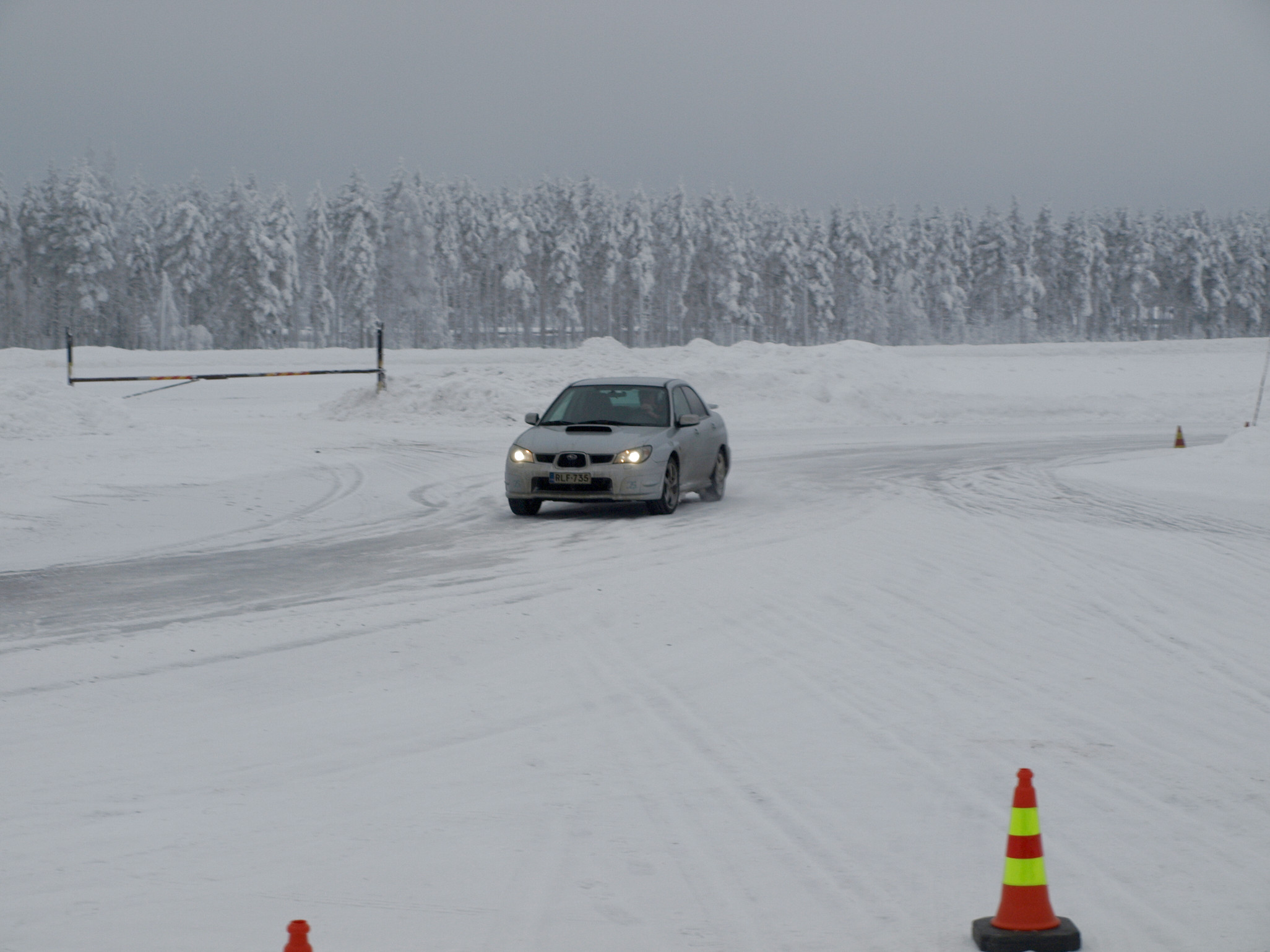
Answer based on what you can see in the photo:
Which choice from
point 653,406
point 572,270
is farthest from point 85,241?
point 653,406

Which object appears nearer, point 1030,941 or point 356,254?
point 1030,941

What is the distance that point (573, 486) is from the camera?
555 inches

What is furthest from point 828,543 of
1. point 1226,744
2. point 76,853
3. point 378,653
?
point 76,853

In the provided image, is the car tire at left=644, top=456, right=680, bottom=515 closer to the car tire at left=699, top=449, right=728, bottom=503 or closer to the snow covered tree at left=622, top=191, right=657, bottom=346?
the car tire at left=699, top=449, right=728, bottom=503

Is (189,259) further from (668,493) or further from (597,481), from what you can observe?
(597,481)

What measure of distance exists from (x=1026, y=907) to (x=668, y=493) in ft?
35.9

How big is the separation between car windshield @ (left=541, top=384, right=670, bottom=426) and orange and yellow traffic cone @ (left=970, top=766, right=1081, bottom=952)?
1135cm

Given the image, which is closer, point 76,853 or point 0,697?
point 76,853

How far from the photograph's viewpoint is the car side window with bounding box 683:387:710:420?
1620cm

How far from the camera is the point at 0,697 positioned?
651 centimetres

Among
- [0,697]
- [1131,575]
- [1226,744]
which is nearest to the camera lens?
[1226,744]

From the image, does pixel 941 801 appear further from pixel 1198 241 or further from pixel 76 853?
pixel 1198 241

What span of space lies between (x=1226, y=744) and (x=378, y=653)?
4431 millimetres

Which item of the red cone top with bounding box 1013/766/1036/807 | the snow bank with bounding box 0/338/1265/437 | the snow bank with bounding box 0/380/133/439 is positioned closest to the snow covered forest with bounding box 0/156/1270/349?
the snow bank with bounding box 0/338/1265/437
